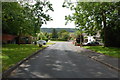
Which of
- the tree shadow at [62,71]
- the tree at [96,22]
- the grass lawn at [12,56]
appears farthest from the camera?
the tree at [96,22]

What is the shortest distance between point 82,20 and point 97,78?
2808 centimetres

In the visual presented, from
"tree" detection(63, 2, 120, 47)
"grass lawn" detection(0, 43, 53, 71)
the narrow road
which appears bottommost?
the narrow road

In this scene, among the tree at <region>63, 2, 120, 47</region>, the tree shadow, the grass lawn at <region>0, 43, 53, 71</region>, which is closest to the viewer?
the tree shadow

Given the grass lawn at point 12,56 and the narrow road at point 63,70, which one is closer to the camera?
the narrow road at point 63,70

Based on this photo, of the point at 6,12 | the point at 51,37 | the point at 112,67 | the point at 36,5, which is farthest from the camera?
the point at 51,37

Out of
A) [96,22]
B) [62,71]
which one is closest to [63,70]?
[62,71]

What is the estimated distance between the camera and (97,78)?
8250 mm

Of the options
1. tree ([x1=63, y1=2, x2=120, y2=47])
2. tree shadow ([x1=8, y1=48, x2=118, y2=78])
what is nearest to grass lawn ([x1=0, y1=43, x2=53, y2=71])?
tree shadow ([x1=8, y1=48, x2=118, y2=78])

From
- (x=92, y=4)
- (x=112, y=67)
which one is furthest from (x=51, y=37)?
(x=112, y=67)

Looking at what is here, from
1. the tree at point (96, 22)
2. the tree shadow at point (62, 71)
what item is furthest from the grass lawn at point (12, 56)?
the tree at point (96, 22)

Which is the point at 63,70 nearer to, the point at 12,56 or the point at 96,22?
the point at 12,56

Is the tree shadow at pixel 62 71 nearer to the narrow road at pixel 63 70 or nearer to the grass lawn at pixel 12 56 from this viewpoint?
the narrow road at pixel 63 70

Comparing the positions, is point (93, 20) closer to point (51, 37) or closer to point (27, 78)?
point (27, 78)

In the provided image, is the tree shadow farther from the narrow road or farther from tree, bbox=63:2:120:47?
tree, bbox=63:2:120:47
